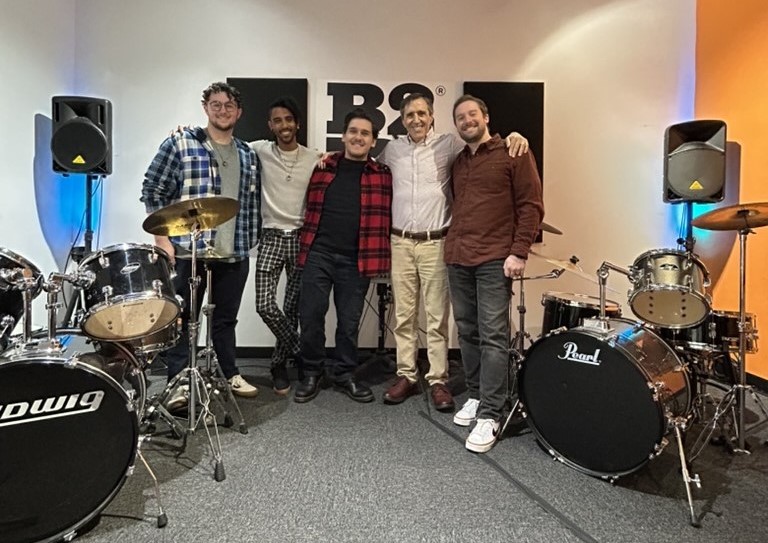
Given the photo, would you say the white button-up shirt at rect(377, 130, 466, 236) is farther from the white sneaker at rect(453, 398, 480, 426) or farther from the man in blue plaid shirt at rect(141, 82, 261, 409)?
the white sneaker at rect(453, 398, 480, 426)

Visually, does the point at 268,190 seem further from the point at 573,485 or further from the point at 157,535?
the point at 573,485

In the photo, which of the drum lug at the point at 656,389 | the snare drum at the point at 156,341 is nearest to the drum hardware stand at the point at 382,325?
the snare drum at the point at 156,341

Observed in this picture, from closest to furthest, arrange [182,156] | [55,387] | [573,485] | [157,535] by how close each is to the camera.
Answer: [55,387] < [157,535] < [573,485] < [182,156]

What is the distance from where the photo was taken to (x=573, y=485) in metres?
1.82

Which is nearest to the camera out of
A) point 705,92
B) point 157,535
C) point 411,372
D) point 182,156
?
point 157,535

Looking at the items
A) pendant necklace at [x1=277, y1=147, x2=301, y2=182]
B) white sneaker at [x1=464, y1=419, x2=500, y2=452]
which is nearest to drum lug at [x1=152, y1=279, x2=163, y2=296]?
pendant necklace at [x1=277, y1=147, x2=301, y2=182]

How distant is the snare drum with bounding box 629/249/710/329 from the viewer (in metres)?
2.08

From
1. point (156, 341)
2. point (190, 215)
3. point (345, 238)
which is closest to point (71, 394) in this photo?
point (156, 341)

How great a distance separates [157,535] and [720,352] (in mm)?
2599

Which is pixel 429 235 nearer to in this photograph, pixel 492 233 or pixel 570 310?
pixel 492 233

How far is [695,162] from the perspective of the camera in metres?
3.11

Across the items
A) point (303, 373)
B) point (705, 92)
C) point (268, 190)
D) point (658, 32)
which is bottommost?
point (303, 373)

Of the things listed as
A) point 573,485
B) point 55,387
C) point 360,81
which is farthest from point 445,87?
point 55,387

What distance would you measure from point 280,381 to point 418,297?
1044 mm
